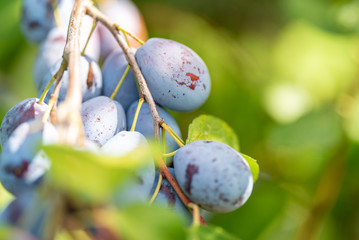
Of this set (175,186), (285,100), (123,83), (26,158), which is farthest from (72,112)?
(285,100)

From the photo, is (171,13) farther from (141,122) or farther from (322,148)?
(141,122)

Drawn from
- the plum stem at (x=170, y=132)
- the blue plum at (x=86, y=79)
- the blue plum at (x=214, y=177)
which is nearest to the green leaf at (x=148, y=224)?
the blue plum at (x=214, y=177)

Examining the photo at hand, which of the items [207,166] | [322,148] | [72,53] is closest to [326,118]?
[322,148]

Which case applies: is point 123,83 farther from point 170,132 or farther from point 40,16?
point 40,16

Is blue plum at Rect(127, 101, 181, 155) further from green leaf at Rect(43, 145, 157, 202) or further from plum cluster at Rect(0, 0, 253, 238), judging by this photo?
green leaf at Rect(43, 145, 157, 202)

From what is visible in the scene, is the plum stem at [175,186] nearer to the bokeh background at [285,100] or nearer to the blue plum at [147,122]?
the blue plum at [147,122]

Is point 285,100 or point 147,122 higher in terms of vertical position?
point 147,122
